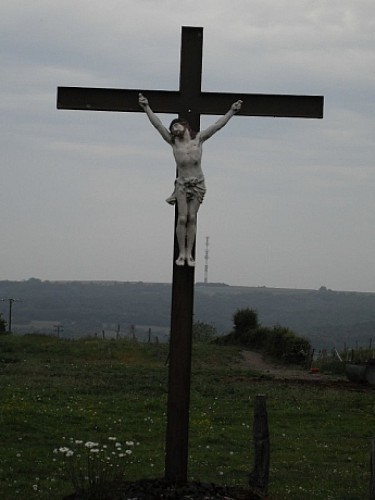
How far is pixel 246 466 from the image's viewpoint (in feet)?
40.2

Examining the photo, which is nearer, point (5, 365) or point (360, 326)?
point (5, 365)

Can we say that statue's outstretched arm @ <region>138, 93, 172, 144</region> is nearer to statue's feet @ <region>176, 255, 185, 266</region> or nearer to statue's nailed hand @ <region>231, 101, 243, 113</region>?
statue's nailed hand @ <region>231, 101, 243, 113</region>

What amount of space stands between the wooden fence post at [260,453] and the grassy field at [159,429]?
0.27 metres

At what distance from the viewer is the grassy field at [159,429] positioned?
11055 millimetres

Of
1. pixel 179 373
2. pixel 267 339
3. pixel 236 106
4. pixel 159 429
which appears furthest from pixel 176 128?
pixel 267 339

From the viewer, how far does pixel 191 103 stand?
8.89 metres

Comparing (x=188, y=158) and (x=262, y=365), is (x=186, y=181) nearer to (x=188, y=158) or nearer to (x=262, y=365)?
(x=188, y=158)

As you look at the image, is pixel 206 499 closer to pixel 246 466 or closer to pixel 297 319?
pixel 246 466

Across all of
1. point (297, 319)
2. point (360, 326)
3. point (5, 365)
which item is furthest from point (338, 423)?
point (297, 319)

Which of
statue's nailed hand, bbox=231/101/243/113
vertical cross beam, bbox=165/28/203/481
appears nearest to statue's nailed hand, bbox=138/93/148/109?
vertical cross beam, bbox=165/28/203/481

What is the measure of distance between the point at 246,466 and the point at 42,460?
2917 millimetres

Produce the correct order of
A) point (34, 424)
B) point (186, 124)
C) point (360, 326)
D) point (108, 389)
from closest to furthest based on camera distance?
1. point (186, 124)
2. point (34, 424)
3. point (108, 389)
4. point (360, 326)

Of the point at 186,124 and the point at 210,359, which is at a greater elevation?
the point at 186,124

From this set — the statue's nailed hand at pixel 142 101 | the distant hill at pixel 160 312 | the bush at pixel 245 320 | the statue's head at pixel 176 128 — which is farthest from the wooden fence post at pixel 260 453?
the distant hill at pixel 160 312
